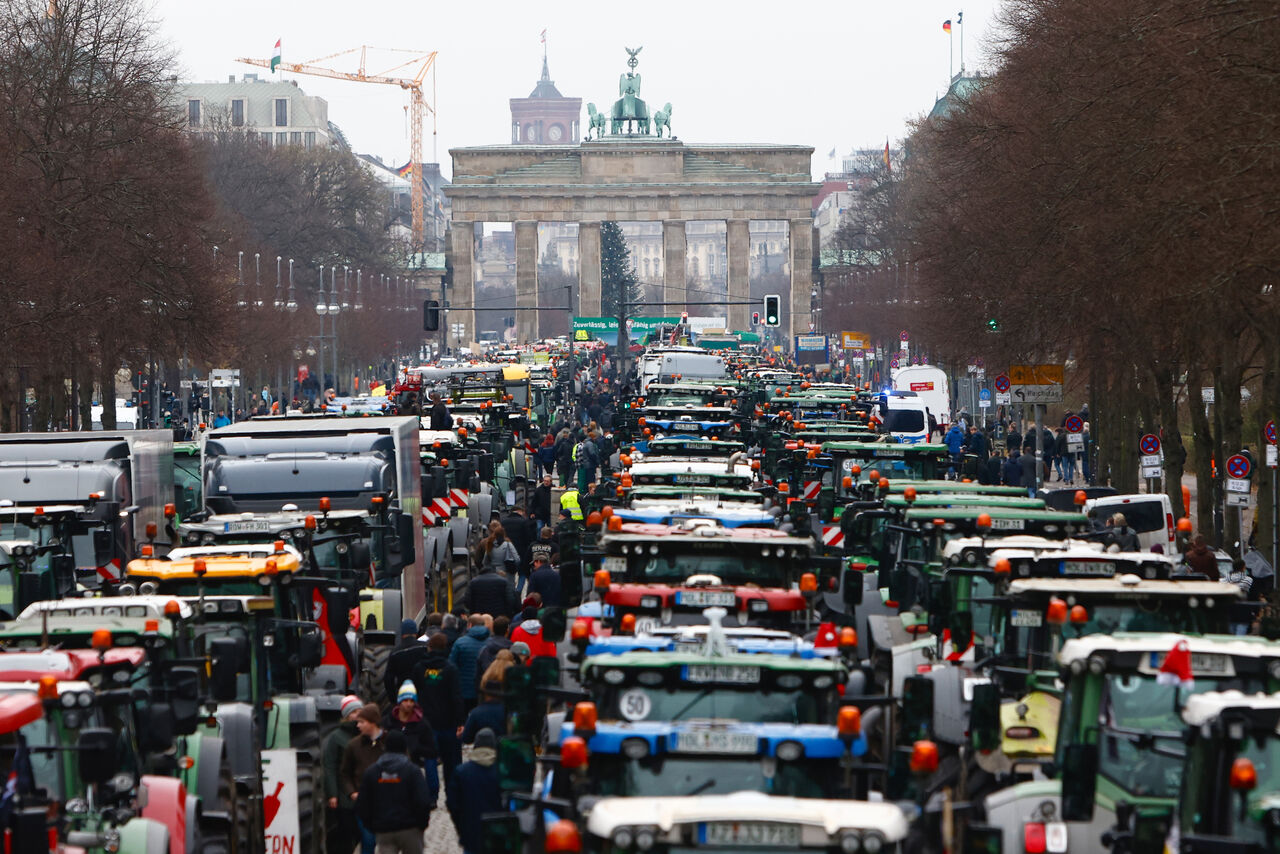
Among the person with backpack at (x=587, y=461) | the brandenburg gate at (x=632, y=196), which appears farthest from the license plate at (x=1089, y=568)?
the brandenburg gate at (x=632, y=196)

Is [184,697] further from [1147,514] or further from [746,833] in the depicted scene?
[1147,514]

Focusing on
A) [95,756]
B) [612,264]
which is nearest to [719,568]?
[95,756]

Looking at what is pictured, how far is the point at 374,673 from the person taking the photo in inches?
687

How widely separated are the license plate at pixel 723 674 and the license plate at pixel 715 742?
2.87 ft

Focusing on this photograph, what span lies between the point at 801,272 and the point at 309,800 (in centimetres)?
13985

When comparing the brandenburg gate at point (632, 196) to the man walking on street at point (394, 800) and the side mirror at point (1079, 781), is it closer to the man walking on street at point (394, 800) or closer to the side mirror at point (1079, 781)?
the man walking on street at point (394, 800)

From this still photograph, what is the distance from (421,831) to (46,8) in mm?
42345

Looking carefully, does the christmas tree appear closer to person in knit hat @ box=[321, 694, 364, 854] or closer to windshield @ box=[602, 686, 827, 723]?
person in knit hat @ box=[321, 694, 364, 854]

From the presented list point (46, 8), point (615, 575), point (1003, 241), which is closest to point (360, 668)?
point (615, 575)

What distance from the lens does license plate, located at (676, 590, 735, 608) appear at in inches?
473

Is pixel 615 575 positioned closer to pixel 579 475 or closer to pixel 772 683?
pixel 772 683

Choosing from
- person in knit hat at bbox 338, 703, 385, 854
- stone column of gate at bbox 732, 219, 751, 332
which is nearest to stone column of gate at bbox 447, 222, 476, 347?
stone column of gate at bbox 732, 219, 751, 332

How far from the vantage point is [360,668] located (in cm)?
1712

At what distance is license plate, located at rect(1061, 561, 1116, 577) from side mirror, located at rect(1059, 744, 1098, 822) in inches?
202
